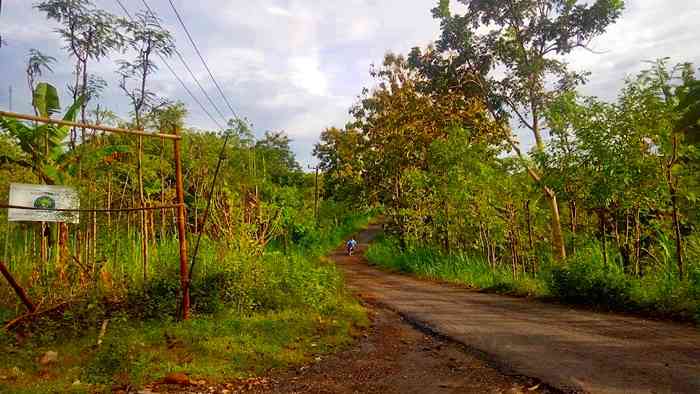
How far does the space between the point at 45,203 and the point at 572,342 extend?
7056 mm

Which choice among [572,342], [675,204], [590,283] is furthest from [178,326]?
[675,204]

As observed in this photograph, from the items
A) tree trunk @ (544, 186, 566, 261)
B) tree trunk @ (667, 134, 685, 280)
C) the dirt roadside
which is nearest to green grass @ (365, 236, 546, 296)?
tree trunk @ (544, 186, 566, 261)

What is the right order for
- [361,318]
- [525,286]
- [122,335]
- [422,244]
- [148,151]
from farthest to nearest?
[422,244]
[148,151]
[525,286]
[361,318]
[122,335]

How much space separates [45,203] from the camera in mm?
6254

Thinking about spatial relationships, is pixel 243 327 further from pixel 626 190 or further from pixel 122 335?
pixel 626 190

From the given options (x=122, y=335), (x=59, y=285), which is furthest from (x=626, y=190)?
(x=59, y=285)

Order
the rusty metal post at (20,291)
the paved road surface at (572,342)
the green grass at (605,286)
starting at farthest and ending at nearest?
1. the green grass at (605,286)
2. the rusty metal post at (20,291)
3. the paved road surface at (572,342)

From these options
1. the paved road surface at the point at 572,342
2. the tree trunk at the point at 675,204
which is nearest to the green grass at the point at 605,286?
the tree trunk at the point at 675,204

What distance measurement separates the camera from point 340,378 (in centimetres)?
521

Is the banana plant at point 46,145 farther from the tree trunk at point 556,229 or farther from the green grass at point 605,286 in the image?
the tree trunk at point 556,229

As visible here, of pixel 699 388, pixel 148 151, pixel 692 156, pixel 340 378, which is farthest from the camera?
pixel 148 151

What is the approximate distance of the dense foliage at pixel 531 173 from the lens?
8242 mm

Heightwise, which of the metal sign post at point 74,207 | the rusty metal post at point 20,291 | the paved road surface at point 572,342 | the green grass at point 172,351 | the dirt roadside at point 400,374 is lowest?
the dirt roadside at point 400,374

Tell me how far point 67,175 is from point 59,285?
2.42 meters
